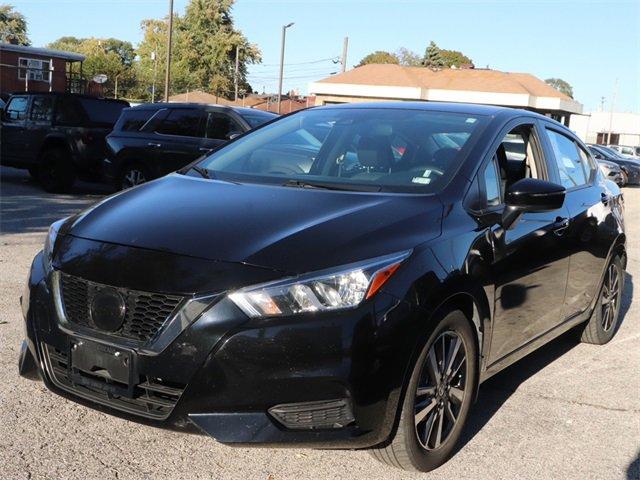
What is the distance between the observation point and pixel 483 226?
11.8 ft

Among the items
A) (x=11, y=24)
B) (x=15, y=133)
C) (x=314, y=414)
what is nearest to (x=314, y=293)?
(x=314, y=414)

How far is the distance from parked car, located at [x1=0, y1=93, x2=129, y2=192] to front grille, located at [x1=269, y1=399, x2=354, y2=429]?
10974 mm

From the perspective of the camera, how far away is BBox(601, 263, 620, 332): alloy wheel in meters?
5.61

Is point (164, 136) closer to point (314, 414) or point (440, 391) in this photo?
point (440, 391)

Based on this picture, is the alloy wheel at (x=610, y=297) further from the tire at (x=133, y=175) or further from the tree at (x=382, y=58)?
the tree at (x=382, y=58)

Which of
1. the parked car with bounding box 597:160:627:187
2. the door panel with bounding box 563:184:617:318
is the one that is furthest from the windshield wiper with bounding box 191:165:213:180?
the parked car with bounding box 597:160:627:187

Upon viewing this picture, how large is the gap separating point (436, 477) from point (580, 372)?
214cm

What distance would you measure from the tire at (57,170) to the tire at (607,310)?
1010 centimetres

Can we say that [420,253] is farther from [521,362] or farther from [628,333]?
[628,333]

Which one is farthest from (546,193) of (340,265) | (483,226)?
(340,265)

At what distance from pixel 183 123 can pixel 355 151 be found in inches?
308

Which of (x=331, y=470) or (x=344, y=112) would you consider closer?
(x=331, y=470)

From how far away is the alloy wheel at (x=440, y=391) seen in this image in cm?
321

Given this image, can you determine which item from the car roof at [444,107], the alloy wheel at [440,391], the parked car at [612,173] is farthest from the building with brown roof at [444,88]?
the alloy wheel at [440,391]
